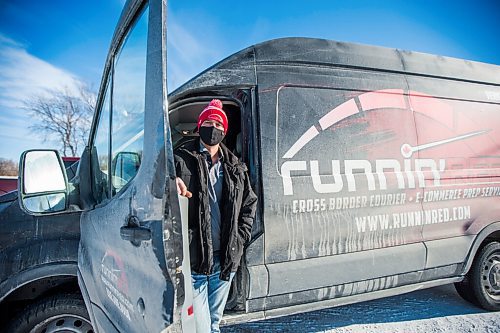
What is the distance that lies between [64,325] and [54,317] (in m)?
0.09

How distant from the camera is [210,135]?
185 centimetres

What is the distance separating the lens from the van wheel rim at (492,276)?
339 centimetres

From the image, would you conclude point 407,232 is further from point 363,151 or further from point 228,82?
point 228,82

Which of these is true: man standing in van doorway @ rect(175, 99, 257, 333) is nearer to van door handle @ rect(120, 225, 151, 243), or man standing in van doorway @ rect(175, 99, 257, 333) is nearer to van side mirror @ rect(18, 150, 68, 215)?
van door handle @ rect(120, 225, 151, 243)

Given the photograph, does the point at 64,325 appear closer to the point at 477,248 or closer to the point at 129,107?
the point at 129,107

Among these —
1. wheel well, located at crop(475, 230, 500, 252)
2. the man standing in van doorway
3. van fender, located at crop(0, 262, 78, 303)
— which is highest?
the man standing in van doorway

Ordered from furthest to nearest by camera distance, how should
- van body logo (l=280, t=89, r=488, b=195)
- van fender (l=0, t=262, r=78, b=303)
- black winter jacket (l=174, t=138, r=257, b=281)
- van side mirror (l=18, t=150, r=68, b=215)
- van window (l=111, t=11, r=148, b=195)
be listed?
van body logo (l=280, t=89, r=488, b=195) → van fender (l=0, t=262, r=78, b=303) → van side mirror (l=18, t=150, r=68, b=215) → black winter jacket (l=174, t=138, r=257, b=281) → van window (l=111, t=11, r=148, b=195)

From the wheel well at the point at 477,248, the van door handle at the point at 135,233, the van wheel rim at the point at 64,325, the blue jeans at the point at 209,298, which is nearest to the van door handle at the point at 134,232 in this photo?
the van door handle at the point at 135,233

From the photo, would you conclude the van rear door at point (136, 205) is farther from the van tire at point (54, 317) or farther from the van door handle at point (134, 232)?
the van tire at point (54, 317)

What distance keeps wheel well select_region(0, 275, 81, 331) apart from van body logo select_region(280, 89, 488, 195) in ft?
5.81

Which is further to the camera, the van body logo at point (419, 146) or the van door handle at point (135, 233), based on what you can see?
the van body logo at point (419, 146)

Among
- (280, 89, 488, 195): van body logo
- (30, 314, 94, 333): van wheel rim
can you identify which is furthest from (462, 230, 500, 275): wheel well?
(30, 314, 94, 333): van wheel rim

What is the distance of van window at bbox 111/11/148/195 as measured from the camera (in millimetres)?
1482

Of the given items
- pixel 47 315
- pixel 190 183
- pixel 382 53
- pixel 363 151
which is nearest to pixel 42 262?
pixel 47 315
